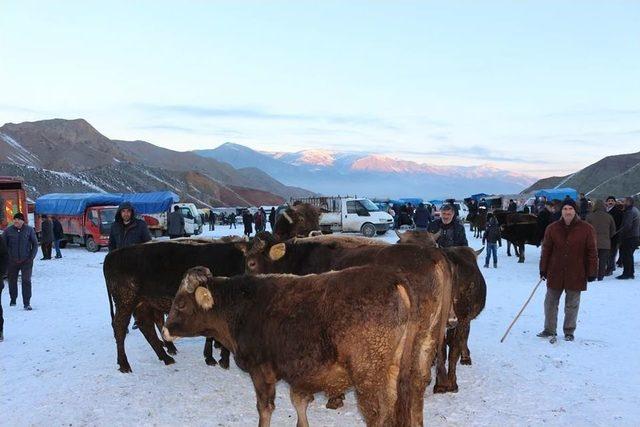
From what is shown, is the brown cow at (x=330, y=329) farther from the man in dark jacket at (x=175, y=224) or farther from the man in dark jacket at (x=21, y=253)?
the man in dark jacket at (x=175, y=224)

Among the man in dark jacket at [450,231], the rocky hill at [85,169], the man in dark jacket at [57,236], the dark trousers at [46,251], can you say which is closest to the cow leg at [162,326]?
the man in dark jacket at [450,231]

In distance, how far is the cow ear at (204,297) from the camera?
15.8 ft

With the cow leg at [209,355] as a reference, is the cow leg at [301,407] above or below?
above

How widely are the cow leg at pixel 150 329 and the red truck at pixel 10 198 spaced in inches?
534

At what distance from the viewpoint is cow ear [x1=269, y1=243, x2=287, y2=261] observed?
6.45 metres

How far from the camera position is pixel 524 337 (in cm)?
803

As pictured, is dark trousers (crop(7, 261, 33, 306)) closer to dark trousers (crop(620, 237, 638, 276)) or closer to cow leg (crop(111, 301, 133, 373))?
cow leg (crop(111, 301, 133, 373))

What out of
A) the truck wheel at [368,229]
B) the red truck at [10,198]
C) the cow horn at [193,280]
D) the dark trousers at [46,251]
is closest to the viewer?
the cow horn at [193,280]

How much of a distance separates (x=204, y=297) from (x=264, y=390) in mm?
977

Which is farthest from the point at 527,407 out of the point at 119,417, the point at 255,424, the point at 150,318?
the point at 150,318

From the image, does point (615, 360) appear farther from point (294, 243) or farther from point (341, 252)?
point (294, 243)

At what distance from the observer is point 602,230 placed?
1286 cm

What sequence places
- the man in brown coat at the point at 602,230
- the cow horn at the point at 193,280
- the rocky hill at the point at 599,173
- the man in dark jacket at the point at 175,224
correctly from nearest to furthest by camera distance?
the cow horn at the point at 193,280 < the man in brown coat at the point at 602,230 < the man in dark jacket at the point at 175,224 < the rocky hill at the point at 599,173

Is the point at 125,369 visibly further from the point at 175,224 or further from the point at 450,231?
the point at 175,224
